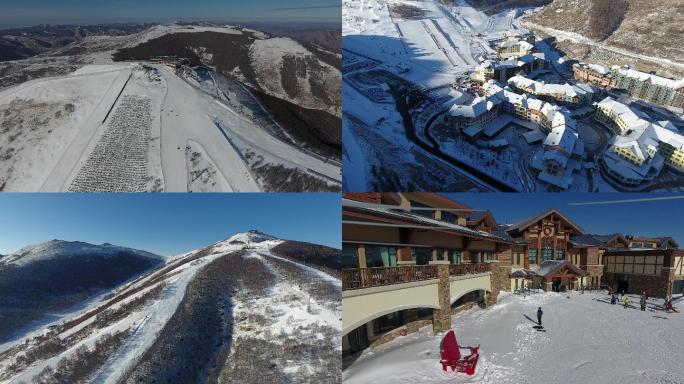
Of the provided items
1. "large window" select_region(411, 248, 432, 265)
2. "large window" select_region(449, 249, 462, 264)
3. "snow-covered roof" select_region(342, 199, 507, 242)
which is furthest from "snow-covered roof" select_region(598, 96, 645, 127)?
"large window" select_region(411, 248, 432, 265)

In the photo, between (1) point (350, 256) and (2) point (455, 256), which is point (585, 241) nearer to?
(2) point (455, 256)

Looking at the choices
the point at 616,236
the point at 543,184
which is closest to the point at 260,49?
the point at 543,184

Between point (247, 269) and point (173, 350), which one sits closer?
point (173, 350)

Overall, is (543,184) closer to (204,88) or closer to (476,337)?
(476,337)

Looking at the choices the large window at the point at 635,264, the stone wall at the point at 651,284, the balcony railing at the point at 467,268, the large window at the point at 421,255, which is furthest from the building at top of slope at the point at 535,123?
the large window at the point at 421,255

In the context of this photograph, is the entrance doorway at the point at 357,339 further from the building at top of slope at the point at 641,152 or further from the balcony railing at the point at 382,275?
the building at top of slope at the point at 641,152

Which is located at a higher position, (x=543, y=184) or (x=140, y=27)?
(x=140, y=27)

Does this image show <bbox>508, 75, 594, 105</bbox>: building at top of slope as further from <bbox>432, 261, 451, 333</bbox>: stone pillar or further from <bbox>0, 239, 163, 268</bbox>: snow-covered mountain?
<bbox>0, 239, 163, 268</bbox>: snow-covered mountain
